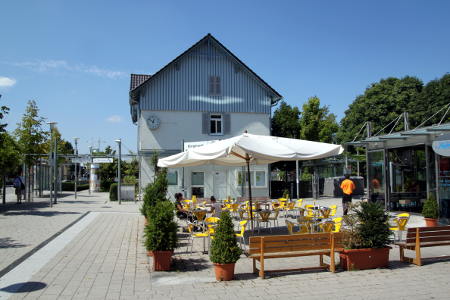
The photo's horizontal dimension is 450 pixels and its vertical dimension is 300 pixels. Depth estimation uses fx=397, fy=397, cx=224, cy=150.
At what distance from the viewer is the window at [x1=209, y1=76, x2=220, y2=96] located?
25.1 m

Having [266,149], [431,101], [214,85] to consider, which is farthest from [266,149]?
[431,101]

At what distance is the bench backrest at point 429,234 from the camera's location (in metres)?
7.14

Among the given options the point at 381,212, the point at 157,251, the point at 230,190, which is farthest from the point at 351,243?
the point at 230,190

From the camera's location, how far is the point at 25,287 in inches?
239

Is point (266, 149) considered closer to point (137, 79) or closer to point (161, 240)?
point (161, 240)

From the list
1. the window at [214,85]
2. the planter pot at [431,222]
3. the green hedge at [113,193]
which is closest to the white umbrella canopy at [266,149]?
the planter pot at [431,222]

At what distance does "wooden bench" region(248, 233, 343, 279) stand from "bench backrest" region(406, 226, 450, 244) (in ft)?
4.44

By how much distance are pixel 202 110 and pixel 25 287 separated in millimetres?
19333

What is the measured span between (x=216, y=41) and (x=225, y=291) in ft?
69.7

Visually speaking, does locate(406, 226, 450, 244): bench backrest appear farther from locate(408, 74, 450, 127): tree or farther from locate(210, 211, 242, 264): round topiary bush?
locate(408, 74, 450, 127): tree

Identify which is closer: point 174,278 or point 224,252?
point 224,252

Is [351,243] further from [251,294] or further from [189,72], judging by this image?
[189,72]

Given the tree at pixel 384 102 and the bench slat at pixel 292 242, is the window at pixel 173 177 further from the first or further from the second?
the tree at pixel 384 102

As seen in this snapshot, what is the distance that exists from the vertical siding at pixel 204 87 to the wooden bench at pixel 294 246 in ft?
60.8
